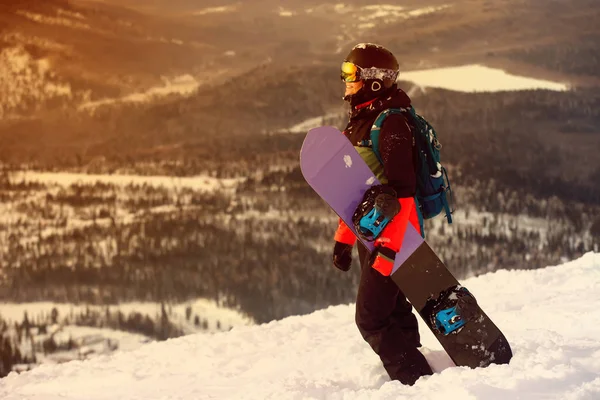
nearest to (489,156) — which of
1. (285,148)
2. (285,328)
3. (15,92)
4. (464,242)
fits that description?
(464,242)

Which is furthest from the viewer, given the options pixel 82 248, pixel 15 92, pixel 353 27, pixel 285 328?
pixel 353 27

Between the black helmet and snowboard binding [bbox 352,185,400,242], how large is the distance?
39 cm

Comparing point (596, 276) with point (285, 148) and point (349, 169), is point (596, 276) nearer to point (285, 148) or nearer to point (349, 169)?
point (349, 169)

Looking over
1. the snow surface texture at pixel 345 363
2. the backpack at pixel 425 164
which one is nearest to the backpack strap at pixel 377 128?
the backpack at pixel 425 164

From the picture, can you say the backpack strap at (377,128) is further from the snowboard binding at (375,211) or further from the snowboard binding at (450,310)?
the snowboard binding at (450,310)

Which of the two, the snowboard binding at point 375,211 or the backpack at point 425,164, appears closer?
the snowboard binding at point 375,211

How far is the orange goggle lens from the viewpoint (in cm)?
214

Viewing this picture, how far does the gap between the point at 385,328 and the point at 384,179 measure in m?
0.55

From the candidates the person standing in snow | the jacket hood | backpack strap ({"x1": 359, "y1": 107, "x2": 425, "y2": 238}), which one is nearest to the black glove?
the person standing in snow

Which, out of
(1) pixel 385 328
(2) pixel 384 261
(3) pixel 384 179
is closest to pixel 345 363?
(1) pixel 385 328

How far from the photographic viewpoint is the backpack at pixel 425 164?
2078mm

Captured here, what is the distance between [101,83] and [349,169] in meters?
5.18

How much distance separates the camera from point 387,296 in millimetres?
2158

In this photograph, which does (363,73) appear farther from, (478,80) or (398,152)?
(478,80)
